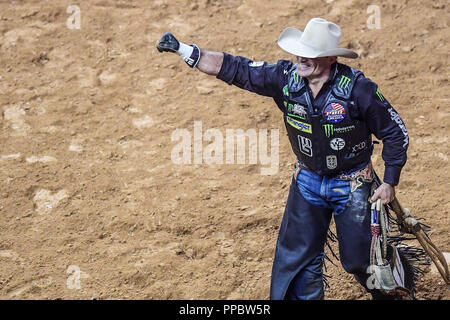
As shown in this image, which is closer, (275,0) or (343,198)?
(343,198)

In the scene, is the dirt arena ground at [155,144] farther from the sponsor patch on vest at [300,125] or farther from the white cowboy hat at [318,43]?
the white cowboy hat at [318,43]

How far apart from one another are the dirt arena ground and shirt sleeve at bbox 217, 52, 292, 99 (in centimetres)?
164

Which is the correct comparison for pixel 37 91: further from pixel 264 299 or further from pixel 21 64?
pixel 264 299

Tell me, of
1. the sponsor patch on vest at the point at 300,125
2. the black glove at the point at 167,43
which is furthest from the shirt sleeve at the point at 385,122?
the black glove at the point at 167,43

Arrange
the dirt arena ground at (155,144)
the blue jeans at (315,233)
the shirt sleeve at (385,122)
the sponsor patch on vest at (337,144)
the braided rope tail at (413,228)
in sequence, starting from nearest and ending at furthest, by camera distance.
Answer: the shirt sleeve at (385,122)
the sponsor patch on vest at (337,144)
the blue jeans at (315,233)
the braided rope tail at (413,228)
the dirt arena ground at (155,144)

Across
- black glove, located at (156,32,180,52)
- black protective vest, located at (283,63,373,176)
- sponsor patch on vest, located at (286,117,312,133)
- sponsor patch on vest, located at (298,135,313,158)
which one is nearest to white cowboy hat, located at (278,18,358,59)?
black protective vest, located at (283,63,373,176)

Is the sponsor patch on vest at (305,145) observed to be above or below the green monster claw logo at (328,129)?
below

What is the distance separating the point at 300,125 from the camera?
4246mm

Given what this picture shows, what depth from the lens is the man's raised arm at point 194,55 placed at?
168 inches

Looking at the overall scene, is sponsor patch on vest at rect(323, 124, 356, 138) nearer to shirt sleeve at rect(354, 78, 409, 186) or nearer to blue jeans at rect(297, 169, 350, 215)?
shirt sleeve at rect(354, 78, 409, 186)

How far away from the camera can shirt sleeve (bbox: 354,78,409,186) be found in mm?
4074

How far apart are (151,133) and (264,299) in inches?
98.5

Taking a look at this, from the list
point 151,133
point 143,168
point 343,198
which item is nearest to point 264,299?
point 343,198

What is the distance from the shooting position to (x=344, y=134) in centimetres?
418
